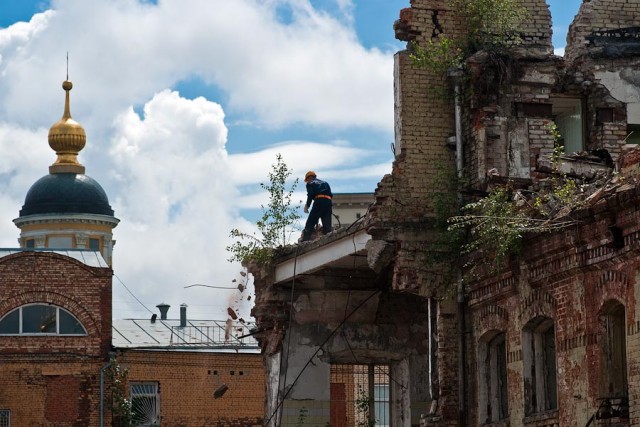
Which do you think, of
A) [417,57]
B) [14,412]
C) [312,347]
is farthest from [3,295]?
[417,57]

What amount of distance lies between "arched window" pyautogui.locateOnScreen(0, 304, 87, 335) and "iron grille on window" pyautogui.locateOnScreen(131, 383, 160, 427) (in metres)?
2.18

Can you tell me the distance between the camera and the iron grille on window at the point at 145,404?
135 feet

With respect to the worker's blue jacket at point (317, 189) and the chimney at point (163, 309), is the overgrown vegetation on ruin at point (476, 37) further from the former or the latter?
the chimney at point (163, 309)

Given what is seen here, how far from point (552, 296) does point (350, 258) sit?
19.1 feet

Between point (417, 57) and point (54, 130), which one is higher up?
point (54, 130)

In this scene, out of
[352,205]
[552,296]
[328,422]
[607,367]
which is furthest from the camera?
[352,205]

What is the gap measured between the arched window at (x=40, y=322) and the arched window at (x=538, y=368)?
902 inches

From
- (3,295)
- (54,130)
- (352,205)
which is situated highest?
(54,130)

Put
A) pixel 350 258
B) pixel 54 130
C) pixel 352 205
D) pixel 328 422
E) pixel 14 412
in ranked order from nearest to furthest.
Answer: pixel 350 258, pixel 328 422, pixel 14 412, pixel 352 205, pixel 54 130

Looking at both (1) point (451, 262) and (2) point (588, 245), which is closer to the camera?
(2) point (588, 245)

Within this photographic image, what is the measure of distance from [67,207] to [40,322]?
24241 millimetres

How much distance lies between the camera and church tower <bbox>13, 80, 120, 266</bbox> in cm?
6350

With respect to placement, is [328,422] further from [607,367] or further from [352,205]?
[352,205]

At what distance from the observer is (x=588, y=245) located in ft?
58.4
